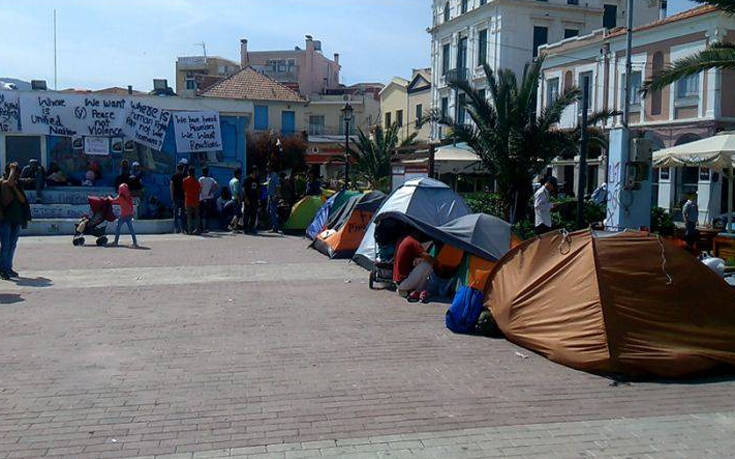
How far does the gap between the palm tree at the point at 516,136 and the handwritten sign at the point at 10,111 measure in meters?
12.9

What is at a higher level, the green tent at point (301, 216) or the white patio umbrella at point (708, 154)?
the white patio umbrella at point (708, 154)

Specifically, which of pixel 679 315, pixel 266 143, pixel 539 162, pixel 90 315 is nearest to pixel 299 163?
pixel 266 143

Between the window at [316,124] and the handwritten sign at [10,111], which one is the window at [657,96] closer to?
the handwritten sign at [10,111]

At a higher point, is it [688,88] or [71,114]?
[688,88]

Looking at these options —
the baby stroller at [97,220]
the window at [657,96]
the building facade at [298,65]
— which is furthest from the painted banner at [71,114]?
the building facade at [298,65]

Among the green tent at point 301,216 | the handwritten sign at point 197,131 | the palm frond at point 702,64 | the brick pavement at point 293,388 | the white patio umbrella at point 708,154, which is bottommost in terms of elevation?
the brick pavement at point 293,388

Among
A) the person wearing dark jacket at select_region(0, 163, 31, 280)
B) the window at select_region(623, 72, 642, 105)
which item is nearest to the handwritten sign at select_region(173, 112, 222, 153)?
the person wearing dark jacket at select_region(0, 163, 31, 280)

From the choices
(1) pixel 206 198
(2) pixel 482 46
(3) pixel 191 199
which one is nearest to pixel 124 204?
(3) pixel 191 199

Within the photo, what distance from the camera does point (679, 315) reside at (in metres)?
7.58

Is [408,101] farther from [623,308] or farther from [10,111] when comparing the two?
[623,308]

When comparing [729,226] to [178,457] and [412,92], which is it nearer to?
[178,457]

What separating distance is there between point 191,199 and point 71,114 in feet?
18.1

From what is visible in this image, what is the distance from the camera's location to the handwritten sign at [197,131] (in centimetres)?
2370

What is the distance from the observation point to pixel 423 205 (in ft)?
43.8
